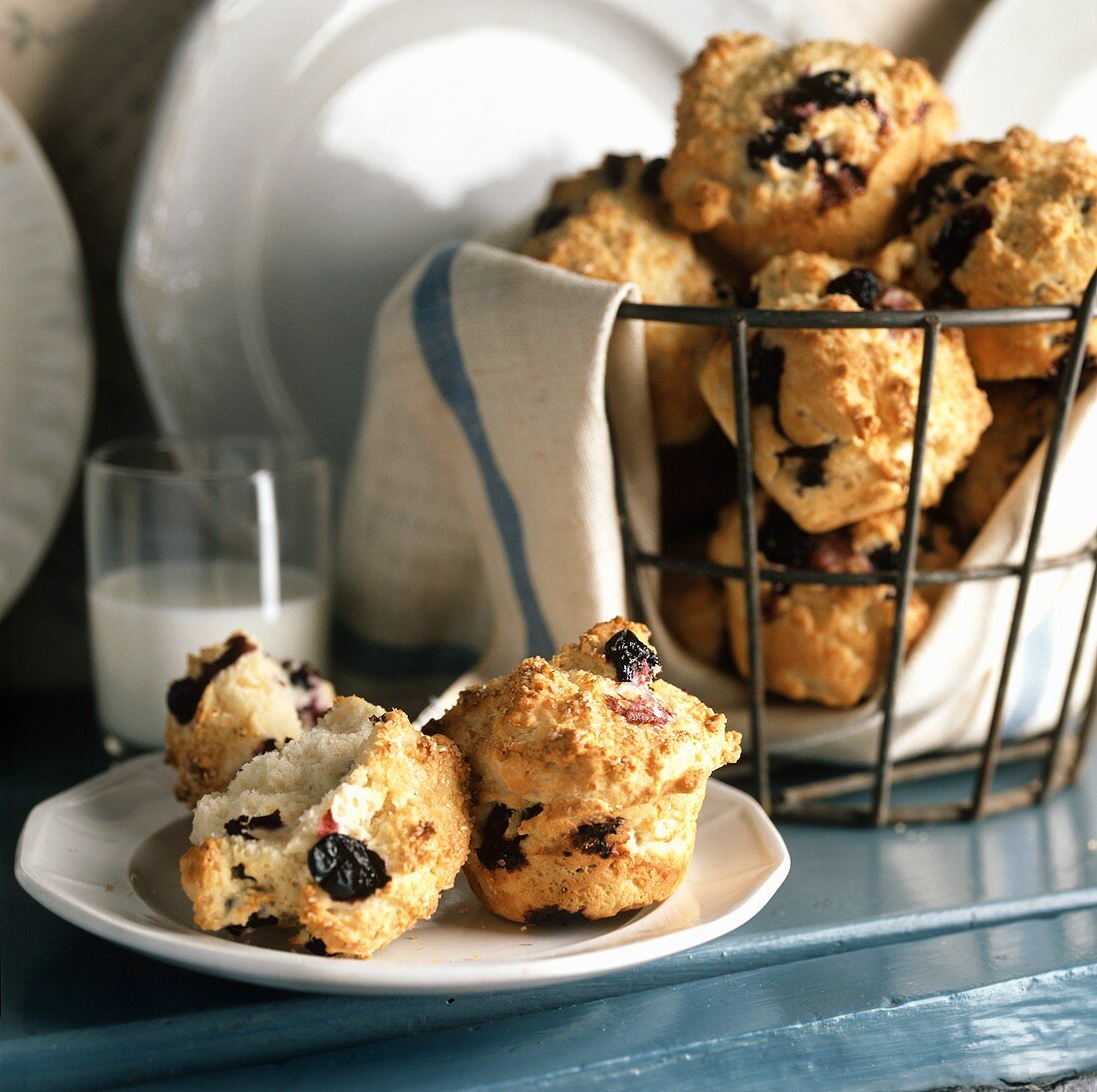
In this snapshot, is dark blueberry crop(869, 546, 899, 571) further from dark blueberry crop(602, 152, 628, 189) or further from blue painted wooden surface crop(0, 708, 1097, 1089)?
dark blueberry crop(602, 152, 628, 189)

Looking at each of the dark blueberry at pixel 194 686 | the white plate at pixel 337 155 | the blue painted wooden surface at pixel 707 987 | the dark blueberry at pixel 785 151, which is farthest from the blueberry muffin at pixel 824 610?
the white plate at pixel 337 155

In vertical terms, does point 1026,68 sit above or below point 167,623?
above

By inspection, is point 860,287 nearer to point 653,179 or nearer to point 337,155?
point 653,179

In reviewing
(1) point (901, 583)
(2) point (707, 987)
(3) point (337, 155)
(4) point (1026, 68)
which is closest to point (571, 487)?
(1) point (901, 583)

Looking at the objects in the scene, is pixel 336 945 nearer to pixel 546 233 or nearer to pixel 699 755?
pixel 699 755

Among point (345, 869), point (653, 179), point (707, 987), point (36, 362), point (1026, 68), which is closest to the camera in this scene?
point (345, 869)

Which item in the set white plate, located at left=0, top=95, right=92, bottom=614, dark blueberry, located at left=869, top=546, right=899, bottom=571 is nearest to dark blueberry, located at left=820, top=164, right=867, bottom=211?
dark blueberry, located at left=869, top=546, right=899, bottom=571
